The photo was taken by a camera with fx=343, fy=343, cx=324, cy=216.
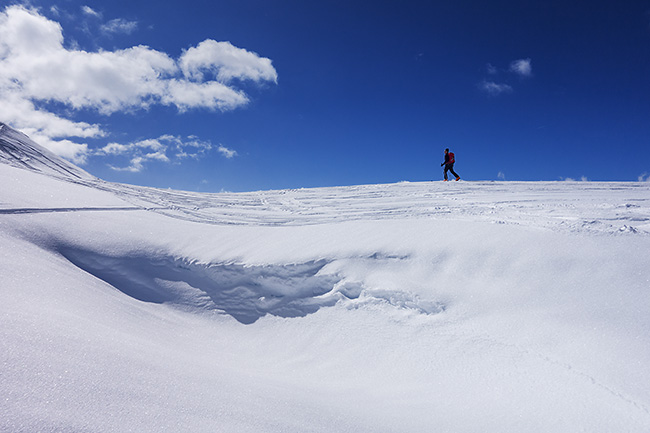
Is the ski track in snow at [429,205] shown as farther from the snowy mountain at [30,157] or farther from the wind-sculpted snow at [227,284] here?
the wind-sculpted snow at [227,284]

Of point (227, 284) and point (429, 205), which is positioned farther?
point (429, 205)

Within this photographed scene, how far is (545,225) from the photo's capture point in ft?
13.1

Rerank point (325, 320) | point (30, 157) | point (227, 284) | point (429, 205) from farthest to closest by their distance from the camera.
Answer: point (30, 157), point (429, 205), point (227, 284), point (325, 320)

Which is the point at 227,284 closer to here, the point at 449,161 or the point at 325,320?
the point at 325,320

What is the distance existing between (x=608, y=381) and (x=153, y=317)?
152 inches

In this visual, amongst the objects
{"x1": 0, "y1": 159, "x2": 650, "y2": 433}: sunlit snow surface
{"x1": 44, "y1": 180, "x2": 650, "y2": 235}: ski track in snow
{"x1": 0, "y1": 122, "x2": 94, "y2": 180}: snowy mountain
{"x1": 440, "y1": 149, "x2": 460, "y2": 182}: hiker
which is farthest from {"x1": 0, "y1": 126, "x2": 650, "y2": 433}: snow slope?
{"x1": 440, "y1": 149, "x2": 460, "y2": 182}: hiker

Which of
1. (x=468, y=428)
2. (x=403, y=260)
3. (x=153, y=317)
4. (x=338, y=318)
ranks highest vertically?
(x=403, y=260)

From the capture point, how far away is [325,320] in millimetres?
3611

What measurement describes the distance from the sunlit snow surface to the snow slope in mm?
14

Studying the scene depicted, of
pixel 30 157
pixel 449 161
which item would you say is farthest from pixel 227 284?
pixel 449 161

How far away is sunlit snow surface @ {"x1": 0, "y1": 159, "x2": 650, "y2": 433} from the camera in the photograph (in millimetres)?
1880

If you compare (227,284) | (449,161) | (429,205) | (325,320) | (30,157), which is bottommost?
(325,320)

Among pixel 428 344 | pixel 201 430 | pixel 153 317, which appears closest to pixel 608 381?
pixel 428 344

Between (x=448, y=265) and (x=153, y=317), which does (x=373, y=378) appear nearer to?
(x=448, y=265)
